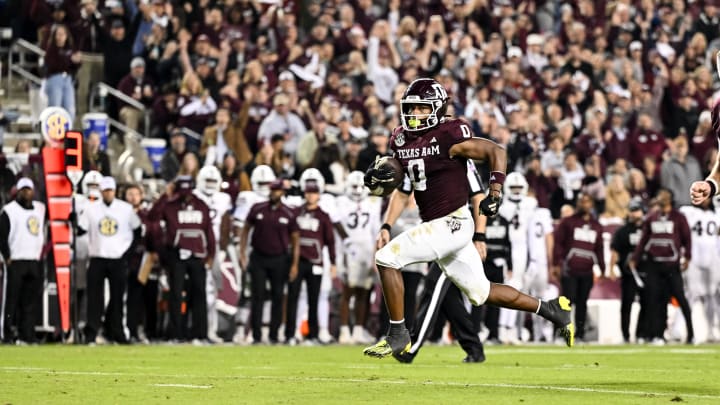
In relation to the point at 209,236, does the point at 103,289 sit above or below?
below

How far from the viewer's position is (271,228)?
64.0 feet

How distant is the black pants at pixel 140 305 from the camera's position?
770 inches

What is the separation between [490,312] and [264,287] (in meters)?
2.90

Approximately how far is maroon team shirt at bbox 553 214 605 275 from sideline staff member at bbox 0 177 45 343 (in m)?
6.80

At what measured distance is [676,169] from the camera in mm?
23672

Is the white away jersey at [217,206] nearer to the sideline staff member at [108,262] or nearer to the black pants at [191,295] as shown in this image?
the black pants at [191,295]

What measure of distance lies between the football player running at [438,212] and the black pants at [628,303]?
9401 millimetres

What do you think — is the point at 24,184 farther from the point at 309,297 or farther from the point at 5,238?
the point at 309,297

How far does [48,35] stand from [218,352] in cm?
754

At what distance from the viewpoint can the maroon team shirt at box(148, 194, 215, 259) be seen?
62.6ft

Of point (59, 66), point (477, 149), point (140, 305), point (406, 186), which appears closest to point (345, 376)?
point (406, 186)

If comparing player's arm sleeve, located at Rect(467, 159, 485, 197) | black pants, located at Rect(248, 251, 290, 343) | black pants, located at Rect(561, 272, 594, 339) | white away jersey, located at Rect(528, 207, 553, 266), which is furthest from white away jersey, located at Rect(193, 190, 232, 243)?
player's arm sleeve, located at Rect(467, 159, 485, 197)

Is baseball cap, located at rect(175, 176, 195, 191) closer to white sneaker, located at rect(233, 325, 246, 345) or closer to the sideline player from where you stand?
white sneaker, located at rect(233, 325, 246, 345)

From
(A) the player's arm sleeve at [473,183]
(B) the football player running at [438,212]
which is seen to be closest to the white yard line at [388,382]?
(B) the football player running at [438,212]
